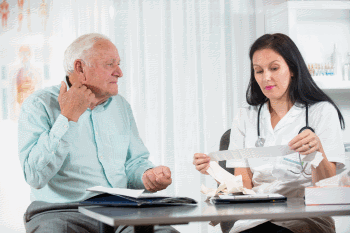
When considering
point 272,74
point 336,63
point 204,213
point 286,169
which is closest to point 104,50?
point 272,74

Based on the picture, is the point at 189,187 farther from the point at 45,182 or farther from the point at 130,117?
the point at 45,182

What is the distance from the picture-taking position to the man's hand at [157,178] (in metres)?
1.65

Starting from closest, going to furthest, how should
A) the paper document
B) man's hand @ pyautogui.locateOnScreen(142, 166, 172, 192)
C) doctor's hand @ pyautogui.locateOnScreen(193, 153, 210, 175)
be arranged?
the paper document
doctor's hand @ pyautogui.locateOnScreen(193, 153, 210, 175)
man's hand @ pyautogui.locateOnScreen(142, 166, 172, 192)

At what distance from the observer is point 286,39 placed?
6.13 feet

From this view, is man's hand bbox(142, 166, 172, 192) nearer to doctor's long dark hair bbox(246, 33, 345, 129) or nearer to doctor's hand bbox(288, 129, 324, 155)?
doctor's hand bbox(288, 129, 324, 155)

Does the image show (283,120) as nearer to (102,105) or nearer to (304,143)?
(304,143)

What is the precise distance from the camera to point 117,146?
6.22 feet

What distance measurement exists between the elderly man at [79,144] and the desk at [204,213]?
430 millimetres

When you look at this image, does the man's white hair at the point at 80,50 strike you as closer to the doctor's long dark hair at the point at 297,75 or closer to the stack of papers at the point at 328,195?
the doctor's long dark hair at the point at 297,75

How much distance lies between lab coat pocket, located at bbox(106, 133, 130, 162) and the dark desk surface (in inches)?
28.1

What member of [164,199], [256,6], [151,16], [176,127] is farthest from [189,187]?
[164,199]

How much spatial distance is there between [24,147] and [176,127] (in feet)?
4.97

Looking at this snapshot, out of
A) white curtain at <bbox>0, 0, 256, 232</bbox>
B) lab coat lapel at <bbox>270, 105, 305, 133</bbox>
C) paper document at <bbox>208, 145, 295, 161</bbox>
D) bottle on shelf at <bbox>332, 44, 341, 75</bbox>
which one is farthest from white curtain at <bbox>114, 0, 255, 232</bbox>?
paper document at <bbox>208, 145, 295, 161</bbox>

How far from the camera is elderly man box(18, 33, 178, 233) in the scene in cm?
158
